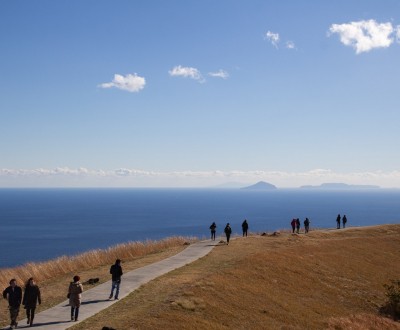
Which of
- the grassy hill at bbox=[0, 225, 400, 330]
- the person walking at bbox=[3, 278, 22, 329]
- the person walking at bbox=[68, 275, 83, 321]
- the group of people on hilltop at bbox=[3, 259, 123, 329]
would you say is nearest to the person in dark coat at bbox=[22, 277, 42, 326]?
the group of people on hilltop at bbox=[3, 259, 123, 329]

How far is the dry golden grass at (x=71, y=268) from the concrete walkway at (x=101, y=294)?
37.0 inches

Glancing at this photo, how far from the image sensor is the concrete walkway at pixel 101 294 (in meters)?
16.0

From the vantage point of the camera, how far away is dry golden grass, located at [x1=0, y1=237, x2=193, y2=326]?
2109 cm

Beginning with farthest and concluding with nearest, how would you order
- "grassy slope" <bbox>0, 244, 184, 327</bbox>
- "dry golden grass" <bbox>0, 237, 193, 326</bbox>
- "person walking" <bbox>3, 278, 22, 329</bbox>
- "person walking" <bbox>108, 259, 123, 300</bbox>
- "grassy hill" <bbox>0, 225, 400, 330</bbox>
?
"dry golden grass" <bbox>0, 237, 193, 326</bbox>, "person walking" <bbox>108, 259, 123, 300</bbox>, "grassy slope" <bbox>0, 244, 184, 327</bbox>, "grassy hill" <bbox>0, 225, 400, 330</bbox>, "person walking" <bbox>3, 278, 22, 329</bbox>

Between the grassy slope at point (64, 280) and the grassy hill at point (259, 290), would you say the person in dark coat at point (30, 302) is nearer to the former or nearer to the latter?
the grassy slope at point (64, 280)

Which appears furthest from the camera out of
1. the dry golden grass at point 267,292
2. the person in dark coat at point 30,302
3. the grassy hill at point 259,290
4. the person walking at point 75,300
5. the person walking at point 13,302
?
the grassy hill at point 259,290

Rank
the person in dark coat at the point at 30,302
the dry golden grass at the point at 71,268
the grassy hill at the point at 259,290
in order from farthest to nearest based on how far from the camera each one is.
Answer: the dry golden grass at the point at 71,268 → the grassy hill at the point at 259,290 → the person in dark coat at the point at 30,302

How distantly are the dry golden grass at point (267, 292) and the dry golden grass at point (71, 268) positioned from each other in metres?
3.84

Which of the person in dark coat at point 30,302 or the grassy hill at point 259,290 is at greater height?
the person in dark coat at point 30,302

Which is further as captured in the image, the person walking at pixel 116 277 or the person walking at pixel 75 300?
the person walking at pixel 116 277

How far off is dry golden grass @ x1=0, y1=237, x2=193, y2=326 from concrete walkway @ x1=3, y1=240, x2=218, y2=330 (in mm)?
939

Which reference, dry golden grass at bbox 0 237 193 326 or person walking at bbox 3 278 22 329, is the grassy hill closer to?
dry golden grass at bbox 0 237 193 326

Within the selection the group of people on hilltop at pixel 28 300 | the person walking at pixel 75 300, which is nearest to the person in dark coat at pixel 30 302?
the group of people on hilltop at pixel 28 300

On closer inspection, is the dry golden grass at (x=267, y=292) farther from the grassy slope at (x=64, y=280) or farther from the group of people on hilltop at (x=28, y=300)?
the grassy slope at (x=64, y=280)
